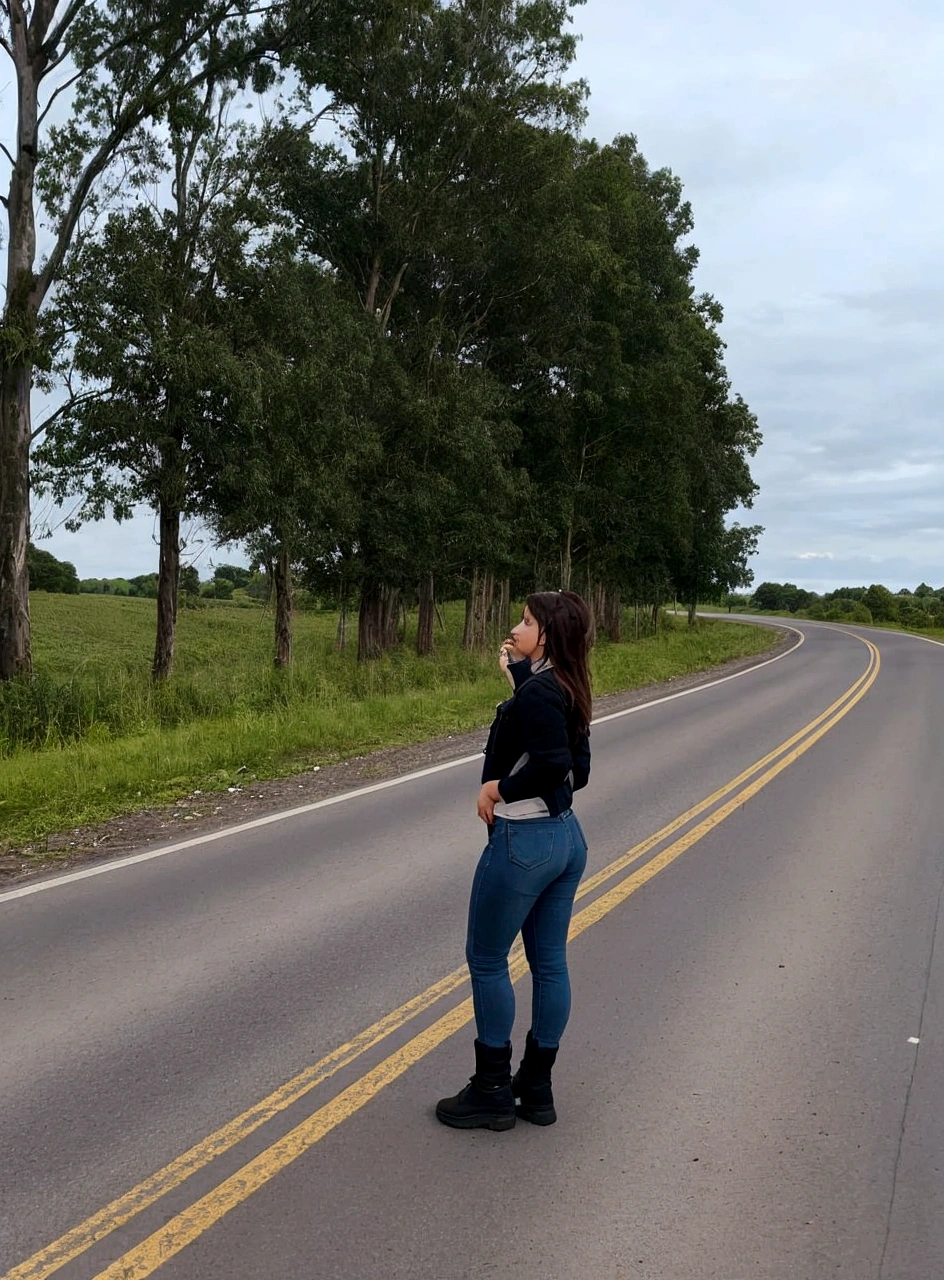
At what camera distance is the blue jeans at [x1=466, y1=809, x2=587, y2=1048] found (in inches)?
151

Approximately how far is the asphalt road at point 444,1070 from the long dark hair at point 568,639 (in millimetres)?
1658

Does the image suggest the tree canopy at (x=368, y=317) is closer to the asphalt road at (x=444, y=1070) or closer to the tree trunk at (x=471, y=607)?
the tree trunk at (x=471, y=607)

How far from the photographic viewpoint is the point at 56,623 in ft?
154

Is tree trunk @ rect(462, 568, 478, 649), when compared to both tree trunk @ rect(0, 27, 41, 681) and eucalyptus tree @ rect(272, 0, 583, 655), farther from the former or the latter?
tree trunk @ rect(0, 27, 41, 681)

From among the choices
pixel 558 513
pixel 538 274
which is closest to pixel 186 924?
pixel 538 274

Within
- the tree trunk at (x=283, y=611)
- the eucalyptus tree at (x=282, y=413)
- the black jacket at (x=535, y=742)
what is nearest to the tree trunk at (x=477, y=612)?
the tree trunk at (x=283, y=611)

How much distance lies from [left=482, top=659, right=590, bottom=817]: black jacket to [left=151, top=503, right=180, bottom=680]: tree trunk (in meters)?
16.8

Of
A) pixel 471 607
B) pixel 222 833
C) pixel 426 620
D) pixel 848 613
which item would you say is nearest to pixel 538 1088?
pixel 222 833

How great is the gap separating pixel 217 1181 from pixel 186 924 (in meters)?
2.94

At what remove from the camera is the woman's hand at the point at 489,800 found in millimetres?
3856

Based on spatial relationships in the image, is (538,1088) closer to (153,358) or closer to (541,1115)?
(541,1115)

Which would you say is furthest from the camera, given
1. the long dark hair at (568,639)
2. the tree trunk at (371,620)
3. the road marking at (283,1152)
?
the tree trunk at (371,620)

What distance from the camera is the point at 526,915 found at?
3.90m

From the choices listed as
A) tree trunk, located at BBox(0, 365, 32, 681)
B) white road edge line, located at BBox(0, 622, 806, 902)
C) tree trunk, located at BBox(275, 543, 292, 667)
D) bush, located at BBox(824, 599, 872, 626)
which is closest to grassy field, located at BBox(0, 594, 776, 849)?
tree trunk, located at BBox(0, 365, 32, 681)
